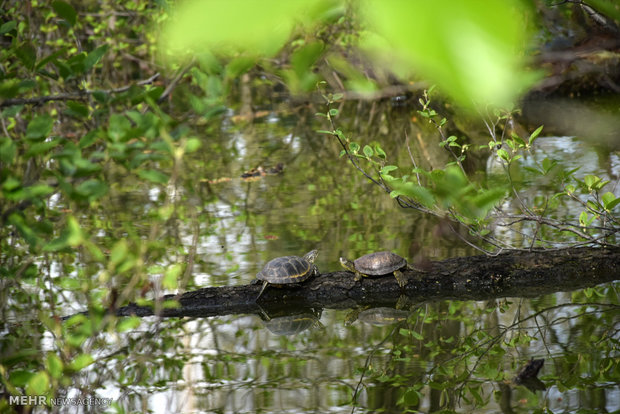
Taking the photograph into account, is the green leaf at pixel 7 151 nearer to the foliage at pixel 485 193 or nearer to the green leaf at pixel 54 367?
the green leaf at pixel 54 367

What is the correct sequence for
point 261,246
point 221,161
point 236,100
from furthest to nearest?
point 236,100, point 221,161, point 261,246

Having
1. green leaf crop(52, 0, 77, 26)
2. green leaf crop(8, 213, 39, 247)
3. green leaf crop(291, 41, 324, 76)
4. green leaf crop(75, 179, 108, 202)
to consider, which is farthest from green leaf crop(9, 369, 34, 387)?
green leaf crop(291, 41, 324, 76)

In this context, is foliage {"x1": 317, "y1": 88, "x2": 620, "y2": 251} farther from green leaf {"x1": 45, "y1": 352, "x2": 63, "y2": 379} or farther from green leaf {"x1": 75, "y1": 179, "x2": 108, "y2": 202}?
green leaf {"x1": 45, "y1": 352, "x2": 63, "y2": 379}

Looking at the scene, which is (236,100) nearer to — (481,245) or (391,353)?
(481,245)

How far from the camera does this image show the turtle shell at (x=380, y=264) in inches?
212

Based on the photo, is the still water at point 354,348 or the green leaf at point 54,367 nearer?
the green leaf at point 54,367

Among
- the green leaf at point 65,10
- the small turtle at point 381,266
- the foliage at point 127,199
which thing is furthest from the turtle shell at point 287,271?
the green leaf at point 65,10

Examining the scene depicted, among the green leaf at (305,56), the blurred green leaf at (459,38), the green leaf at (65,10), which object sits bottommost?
the blurred green leaf at (459,38)

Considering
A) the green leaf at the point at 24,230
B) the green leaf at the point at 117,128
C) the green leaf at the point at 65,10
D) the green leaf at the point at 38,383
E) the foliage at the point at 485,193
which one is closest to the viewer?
the foliage at the point at 485,193

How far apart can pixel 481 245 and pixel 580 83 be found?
11.6 meters

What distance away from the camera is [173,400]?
3846mm

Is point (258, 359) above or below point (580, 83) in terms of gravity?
below

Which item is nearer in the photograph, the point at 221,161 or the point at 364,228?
the point at 364,228

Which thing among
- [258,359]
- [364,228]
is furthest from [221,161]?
[258,359]
